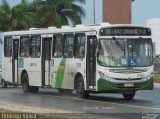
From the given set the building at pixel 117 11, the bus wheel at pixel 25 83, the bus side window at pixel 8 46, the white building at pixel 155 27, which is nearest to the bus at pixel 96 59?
the bus wheel at pixel 25 83

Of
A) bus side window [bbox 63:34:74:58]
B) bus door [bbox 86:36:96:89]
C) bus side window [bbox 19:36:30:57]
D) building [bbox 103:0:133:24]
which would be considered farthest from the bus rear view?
building [bbox 103:0:133:24]

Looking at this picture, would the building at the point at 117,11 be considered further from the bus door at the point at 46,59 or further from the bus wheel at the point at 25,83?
the bus door at the point at 46,59

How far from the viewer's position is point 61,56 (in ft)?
93.4

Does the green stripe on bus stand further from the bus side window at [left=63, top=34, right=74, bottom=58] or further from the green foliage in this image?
the green foliage

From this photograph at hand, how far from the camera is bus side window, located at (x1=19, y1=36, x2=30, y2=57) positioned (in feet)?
104

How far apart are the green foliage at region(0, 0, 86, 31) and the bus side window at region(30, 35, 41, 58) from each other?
3515 centimetres

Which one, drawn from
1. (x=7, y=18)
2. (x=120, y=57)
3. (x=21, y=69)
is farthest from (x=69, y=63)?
(x=7, y=18)

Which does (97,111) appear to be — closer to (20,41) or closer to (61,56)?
(61,56)

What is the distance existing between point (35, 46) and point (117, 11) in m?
66.9

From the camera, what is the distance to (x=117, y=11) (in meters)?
96.9

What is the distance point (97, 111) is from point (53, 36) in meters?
9.94

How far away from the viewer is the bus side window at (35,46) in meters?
30.5

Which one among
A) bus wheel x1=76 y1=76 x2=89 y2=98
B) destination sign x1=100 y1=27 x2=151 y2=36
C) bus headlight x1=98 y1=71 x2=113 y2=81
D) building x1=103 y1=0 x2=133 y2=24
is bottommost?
bus wheel x1=76 y1=76 x2=89 y2=98

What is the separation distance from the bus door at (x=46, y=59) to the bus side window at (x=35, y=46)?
1.33 ft
